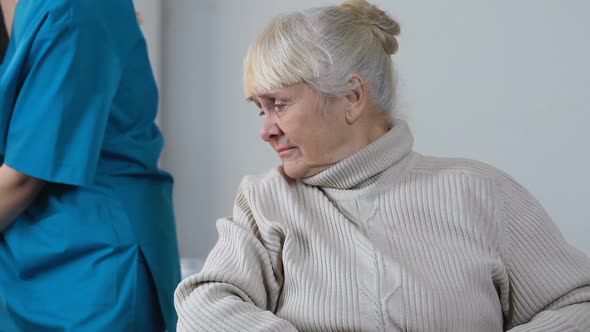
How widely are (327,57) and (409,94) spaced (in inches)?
43.0

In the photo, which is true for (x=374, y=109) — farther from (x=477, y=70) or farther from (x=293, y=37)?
(x=477, y=70)

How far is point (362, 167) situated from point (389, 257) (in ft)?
0.60

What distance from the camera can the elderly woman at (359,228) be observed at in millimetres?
1408

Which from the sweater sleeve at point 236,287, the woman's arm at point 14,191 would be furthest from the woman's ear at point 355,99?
the woman's arm at point 14,191

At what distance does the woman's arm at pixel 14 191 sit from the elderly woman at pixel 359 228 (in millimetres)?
484

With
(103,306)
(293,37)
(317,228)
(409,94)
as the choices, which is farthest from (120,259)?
(409,94)

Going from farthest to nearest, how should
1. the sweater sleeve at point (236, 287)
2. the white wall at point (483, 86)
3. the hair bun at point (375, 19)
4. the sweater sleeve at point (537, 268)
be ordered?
the white wall at point (483, 86) < the hair bun at point (375, 19) < the sweater sleeve at point (537, 268) < the sweater sleeve at point (236, 287)

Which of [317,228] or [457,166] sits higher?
[457,166]

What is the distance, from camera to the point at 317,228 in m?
1.49

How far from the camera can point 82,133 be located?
5.72 ft

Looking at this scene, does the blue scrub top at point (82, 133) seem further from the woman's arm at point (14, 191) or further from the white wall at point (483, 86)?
the white wall at point (483, 86)

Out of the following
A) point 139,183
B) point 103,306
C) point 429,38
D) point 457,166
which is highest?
point 429,38

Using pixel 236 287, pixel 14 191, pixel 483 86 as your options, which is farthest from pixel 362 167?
pixel 483 86

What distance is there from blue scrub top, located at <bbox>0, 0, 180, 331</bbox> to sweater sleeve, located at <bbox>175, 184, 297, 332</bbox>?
14.8 inches
